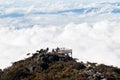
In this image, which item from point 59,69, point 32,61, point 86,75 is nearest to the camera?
point 86,75

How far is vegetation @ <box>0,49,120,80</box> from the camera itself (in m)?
97.7

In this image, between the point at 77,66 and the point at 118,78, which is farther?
the point at 77,66

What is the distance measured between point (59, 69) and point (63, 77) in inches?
250

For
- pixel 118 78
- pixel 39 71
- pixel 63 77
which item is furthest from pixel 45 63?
pixel 118 78

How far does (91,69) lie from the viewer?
101500 millimetres

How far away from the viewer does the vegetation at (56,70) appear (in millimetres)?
97688

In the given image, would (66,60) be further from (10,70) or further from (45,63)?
(10,70)

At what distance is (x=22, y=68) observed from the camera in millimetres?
107812

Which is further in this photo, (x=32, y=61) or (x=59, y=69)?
(x=32, y=61)

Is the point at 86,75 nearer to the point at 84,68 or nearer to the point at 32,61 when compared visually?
the point at 84,68

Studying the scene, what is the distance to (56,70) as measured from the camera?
343ft

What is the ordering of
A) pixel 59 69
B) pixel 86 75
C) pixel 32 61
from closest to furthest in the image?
1. pixel 86 75
2. pixel 59 69
3. pixel 32 61

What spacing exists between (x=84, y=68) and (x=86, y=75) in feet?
28.1

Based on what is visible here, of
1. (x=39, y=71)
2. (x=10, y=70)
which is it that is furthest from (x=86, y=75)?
(x=10, y=70)
